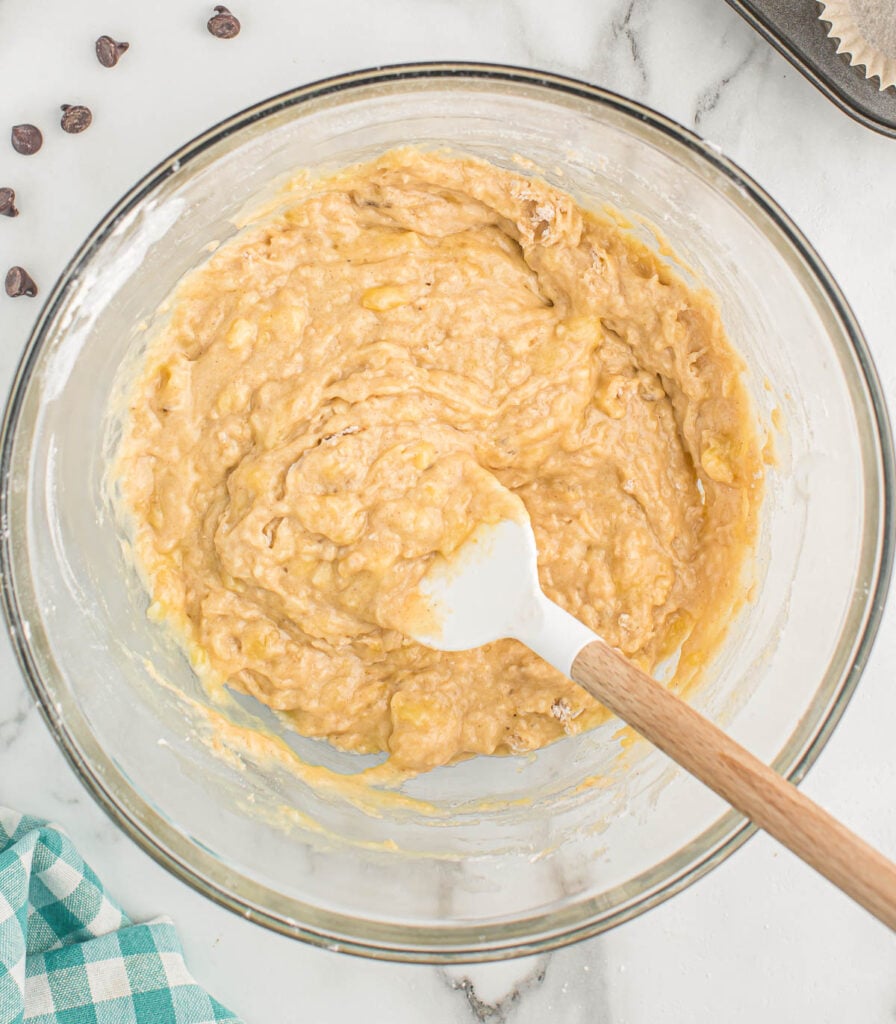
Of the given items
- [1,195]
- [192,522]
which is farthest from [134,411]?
[1,195]

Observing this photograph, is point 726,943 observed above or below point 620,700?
below

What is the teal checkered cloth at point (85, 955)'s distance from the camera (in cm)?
229

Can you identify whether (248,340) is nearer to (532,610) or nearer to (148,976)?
(532,610)

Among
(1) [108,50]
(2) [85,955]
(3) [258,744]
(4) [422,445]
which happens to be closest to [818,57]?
(4) [422,445]

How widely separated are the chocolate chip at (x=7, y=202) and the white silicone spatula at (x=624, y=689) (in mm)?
1279

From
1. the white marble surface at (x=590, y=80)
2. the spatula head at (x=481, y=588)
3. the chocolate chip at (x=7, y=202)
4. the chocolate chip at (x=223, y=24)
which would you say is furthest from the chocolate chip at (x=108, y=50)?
the spatula head at (x=481, y=588)

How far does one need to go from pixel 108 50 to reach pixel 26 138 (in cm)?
27

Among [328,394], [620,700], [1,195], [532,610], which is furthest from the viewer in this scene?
[1,195]

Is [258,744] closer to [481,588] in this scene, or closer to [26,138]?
[481,588]

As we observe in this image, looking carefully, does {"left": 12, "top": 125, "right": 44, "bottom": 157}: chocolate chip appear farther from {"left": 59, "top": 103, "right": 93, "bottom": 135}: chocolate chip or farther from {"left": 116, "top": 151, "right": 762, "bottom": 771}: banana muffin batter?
{"left": 116, "top": 151, "right": 762, "bottom": 771}: banana muffin batter

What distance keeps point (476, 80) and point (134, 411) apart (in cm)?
99

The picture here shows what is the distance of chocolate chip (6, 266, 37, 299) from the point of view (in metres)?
2.27

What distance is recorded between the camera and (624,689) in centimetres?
177

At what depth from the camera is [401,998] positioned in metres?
2.43
